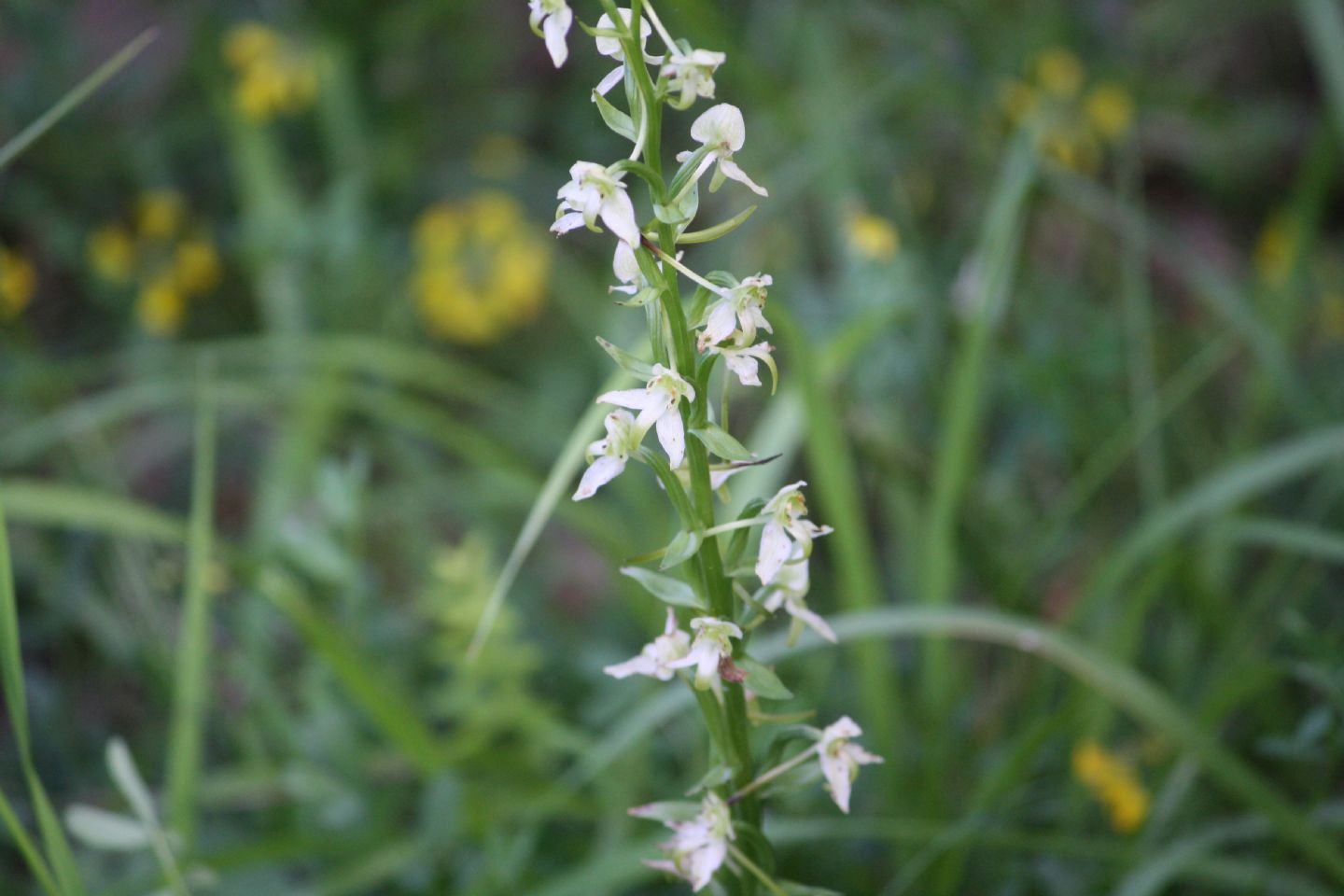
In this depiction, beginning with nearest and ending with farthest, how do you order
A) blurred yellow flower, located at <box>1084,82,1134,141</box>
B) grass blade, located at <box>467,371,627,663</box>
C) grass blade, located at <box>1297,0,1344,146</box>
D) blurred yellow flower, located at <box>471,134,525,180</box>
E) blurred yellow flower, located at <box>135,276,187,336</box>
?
grass blade, located at <box>467,371,627,663</box> < grass blade, located at <box>1297,0,1344,146</box> < blurred yellow flower, located at <box>135,276,187,336</box> < blurred yellow flower, located at <box>1084,82,1134,141</box> < blurred yellow flower, located at <box>471,134,525,180</box>

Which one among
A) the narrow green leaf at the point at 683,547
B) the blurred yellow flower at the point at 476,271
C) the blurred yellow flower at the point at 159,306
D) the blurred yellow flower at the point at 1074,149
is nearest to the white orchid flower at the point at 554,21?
the narrow green leaf at the point at 683,547

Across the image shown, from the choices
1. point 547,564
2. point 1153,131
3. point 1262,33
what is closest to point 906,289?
point 547,564

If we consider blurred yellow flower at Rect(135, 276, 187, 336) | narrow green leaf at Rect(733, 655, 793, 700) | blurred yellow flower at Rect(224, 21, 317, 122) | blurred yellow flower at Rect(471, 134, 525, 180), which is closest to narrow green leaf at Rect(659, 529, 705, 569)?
narrow green leaf at Rect(733, 655, 793, 700)

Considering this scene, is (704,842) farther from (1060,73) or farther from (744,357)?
(1060,73)

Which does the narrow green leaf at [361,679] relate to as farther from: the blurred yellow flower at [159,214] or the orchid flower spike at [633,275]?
the blurred yellow flower at [159,214]

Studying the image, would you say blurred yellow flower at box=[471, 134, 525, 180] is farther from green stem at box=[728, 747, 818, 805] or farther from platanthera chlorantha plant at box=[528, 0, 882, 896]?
green stem at box=[728, 747, 818, 805]

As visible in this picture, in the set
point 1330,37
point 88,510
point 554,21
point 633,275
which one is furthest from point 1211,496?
point 88,510
